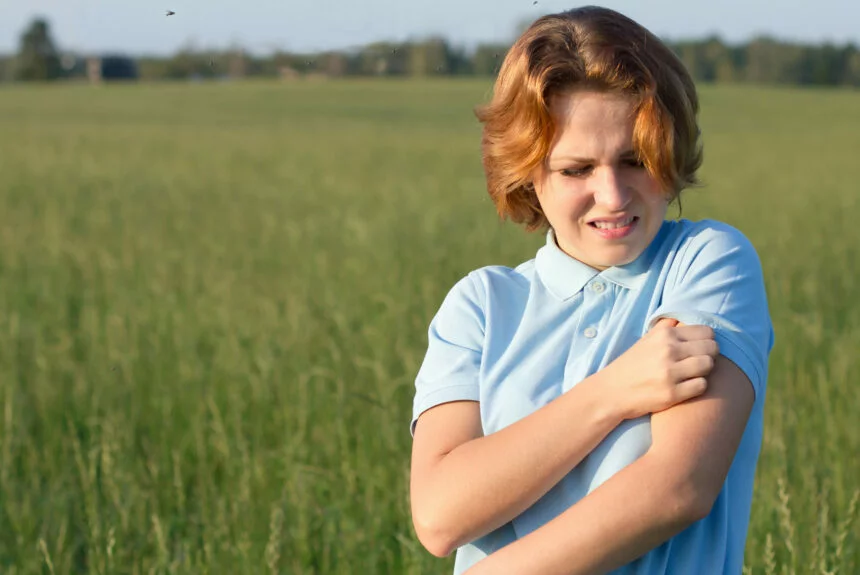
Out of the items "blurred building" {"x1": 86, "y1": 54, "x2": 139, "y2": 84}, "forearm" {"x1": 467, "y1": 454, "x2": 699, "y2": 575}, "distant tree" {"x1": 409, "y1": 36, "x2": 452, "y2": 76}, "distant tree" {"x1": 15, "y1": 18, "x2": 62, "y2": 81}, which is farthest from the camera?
"distant tree" {"x1": 15, "y1": 18, "x2": 62, "y2": 81}

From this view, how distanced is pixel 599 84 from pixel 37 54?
227 ft

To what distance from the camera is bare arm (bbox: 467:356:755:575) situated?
3.74 ft

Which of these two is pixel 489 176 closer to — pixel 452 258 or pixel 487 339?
pixel 487 339

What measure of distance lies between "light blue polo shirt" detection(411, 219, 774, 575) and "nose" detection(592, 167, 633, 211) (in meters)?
0.11

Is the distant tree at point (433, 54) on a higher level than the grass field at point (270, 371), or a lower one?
higher

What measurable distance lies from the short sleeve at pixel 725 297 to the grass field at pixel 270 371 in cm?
75

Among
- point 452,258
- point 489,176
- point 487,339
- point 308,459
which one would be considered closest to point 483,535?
point 487,339

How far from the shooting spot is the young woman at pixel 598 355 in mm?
1158

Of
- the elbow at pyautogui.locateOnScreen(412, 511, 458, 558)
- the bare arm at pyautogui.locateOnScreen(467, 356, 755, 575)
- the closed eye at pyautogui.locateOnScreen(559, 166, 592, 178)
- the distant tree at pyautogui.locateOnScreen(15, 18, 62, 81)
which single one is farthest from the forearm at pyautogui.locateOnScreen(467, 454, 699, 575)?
the distant tree at pyautogui.locateOnScreen(15, 18, 62, 81)

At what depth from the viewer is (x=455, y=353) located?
136 centimetres

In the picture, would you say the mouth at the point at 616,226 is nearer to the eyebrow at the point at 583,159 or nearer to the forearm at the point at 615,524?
the eyebrow at the point at 583,159

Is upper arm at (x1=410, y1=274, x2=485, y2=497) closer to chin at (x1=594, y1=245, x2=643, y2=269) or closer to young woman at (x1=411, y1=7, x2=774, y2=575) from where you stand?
young woman at (x1=411, y1=7, x2=774, y2=575)

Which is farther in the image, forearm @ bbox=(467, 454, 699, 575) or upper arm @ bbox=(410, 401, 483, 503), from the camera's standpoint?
upper arm @ bbox=(410, 401, 483, 503)

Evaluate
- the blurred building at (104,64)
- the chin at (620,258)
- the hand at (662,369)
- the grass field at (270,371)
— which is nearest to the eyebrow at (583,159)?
the chin at (620,258)
